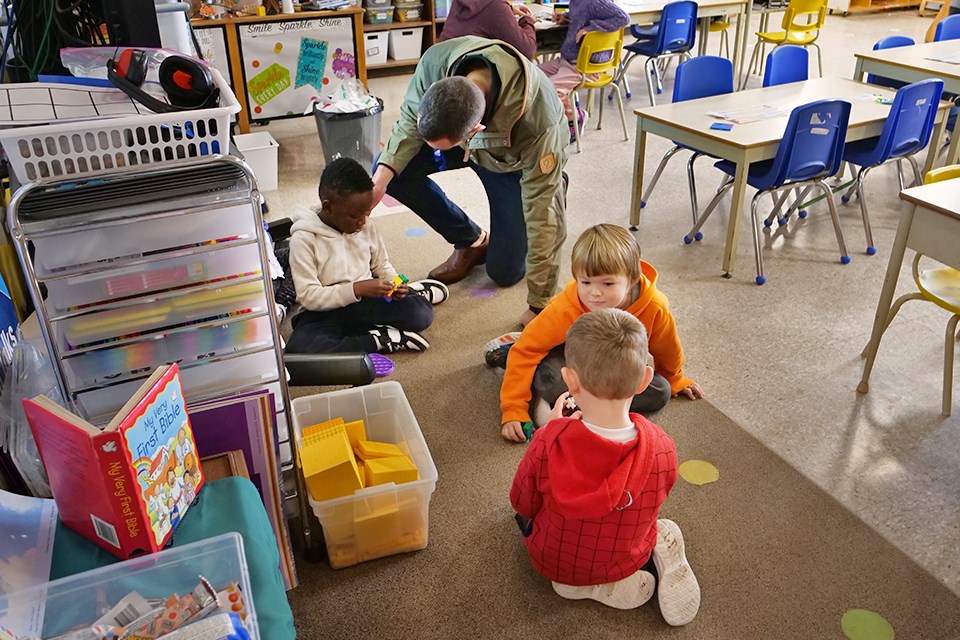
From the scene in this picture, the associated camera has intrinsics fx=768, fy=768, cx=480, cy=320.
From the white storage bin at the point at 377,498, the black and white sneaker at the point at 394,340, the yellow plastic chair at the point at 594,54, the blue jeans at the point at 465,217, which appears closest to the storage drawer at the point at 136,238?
the white storage bin at the point at 377,498

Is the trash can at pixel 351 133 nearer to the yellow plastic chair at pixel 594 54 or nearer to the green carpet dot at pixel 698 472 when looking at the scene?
the yellow plastic chair at pixel 594 54

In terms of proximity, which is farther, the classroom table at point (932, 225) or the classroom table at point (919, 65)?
the classroom table at point (919, 65)

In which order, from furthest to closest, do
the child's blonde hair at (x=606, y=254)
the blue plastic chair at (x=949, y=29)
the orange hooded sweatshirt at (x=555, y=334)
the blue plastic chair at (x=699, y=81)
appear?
the blue plastic chair at (x=949, y=29)
the blue plastic chair at (x=699, y=81)
the orange hooded sweatshirt at (x=555, y=334)
the child's blonde hair at (x=606, y=254)

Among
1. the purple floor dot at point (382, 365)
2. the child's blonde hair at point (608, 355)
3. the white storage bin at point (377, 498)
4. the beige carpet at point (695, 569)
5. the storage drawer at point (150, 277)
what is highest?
the storage drawer at point (150, 277)

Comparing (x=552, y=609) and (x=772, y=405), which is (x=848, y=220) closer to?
(x=772, y=405)

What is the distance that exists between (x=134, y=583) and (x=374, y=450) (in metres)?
0.80

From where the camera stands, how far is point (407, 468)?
179 centimetres

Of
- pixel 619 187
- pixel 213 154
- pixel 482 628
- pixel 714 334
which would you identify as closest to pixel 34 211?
pixel 213 154

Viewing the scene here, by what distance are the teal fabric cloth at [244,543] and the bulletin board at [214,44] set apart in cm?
381

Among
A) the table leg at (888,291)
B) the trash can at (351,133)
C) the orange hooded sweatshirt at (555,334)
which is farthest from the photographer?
the trash can at (351,133)

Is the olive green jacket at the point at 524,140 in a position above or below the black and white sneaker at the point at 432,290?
above

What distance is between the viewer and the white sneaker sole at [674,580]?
1.70 m

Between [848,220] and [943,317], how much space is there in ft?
3.51

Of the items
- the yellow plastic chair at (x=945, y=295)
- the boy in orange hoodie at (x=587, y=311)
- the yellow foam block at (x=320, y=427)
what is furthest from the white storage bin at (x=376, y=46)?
the yellow foam block at (x=320, y=427)
